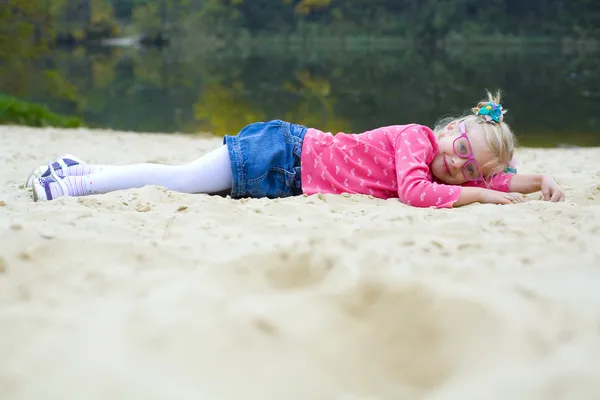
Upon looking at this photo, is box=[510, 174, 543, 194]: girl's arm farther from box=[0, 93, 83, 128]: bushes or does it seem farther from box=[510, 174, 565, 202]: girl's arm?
box=[0, 93, 83, 128]: bushes

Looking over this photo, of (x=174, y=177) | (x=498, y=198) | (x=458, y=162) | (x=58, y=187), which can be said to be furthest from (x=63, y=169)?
(x=498, y=198)

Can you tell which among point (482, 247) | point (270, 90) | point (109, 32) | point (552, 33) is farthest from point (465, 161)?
point (109, 32)

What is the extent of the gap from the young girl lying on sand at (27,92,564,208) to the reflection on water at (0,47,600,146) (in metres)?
6.22

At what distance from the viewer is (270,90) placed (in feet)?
47.6

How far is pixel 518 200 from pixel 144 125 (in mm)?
8078

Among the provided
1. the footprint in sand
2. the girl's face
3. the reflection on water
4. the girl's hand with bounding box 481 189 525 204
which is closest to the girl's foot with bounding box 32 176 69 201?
the footprint in sand

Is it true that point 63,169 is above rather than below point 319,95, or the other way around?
above

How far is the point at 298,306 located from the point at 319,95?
1225 cm

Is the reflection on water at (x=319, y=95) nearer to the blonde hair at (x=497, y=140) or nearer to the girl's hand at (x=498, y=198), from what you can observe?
the blonde hair at (x=497, y=140)

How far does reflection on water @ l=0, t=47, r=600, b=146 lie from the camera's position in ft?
33.4

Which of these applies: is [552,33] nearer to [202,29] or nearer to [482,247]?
[202,29]

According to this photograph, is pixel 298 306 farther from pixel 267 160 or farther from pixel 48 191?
pixel 48 191

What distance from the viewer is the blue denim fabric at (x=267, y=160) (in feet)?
9.37

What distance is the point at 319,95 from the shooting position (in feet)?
44.2
